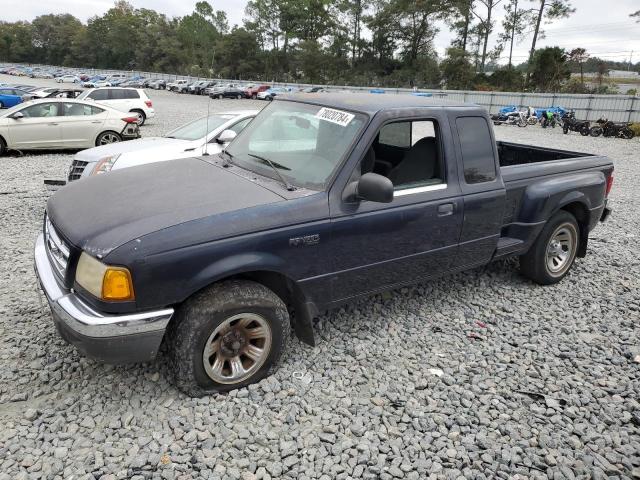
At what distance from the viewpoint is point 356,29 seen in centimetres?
7544

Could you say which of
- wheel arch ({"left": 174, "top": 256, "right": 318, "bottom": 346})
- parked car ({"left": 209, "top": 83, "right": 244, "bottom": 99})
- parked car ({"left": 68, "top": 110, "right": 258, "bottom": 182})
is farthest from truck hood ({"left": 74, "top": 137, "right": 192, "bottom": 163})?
parked car ({"left": 209, "top": 83, "right": 244, "bottom": 99})

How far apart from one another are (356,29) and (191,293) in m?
80.4

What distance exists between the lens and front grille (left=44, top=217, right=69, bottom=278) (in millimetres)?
2990

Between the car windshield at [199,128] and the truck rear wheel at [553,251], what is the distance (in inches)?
203

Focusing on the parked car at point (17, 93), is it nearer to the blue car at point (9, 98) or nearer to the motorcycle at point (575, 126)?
the blue car at point (9, 98)

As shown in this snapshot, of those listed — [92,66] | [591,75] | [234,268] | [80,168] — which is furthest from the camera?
[92,66]

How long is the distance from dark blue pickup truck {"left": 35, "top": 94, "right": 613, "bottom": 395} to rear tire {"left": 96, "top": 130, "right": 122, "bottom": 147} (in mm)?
10176

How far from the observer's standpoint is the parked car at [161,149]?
7035 mm

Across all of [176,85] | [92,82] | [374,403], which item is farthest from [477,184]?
[92,82]

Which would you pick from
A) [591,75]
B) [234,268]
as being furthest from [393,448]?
[591,75]

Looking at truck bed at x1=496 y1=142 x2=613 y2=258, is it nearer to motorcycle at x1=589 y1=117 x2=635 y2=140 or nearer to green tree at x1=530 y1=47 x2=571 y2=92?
motorcycle at x1=589 y1=117 x2=635 y2=140

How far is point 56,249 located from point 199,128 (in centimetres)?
532

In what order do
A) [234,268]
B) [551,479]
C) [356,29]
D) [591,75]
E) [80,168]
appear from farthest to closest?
[356,29] → [591,75] → [80,168] → [234,268] → [551,479]

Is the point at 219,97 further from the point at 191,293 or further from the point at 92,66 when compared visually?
the point at 92,66
